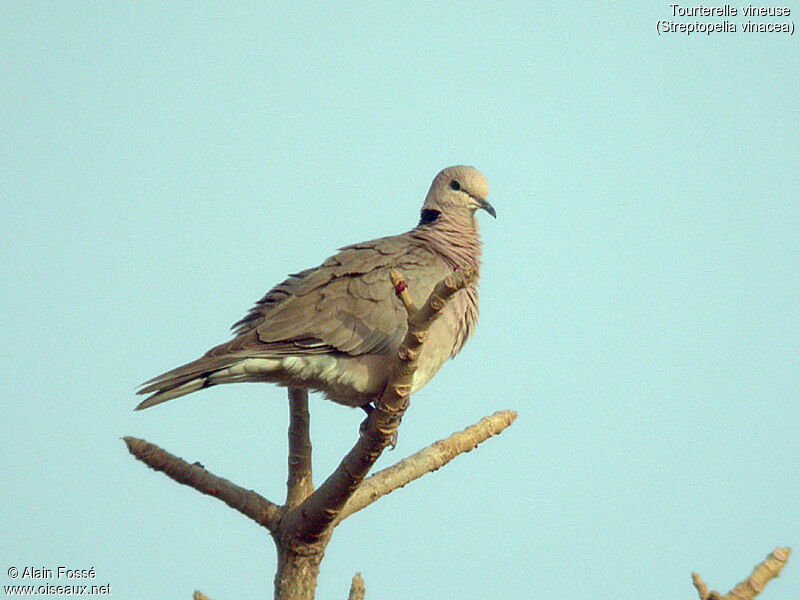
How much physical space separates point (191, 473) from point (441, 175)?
10.4ft

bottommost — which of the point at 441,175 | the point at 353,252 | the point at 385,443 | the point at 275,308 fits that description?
the point at 385,443

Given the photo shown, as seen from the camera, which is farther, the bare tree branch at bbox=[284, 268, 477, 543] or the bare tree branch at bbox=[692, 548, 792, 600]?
the bare tree branch at bbox=[284, 268, 477, 543]

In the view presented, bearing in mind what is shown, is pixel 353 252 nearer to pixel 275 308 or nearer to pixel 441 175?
pixel 275 308

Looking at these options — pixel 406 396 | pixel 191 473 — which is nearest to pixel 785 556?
pixel 406 396

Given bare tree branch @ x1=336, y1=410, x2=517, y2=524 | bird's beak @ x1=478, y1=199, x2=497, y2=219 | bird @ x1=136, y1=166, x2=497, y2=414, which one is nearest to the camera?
bare tree branch @ x1=336, y1=410, x2=517, y2=524

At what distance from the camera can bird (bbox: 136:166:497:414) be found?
17.1ft

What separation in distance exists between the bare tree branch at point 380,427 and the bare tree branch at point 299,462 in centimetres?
20

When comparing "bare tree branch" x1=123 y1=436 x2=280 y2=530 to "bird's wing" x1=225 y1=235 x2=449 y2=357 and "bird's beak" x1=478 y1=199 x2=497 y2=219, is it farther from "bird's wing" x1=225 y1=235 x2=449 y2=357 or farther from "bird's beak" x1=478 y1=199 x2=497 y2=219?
"bird's beak" x1=478 y1=199 x2=497 y2=219

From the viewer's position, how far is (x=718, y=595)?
2.90 meters

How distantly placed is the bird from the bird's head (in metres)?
0.71

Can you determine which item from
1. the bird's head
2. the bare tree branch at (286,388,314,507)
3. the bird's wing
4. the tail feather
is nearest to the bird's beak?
the bird's head

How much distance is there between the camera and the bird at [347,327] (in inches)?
205

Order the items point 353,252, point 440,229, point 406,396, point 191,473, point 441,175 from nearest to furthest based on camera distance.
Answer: point 406,396 < point 191,473 < point 353,252 < point 440,229 < point 441,175

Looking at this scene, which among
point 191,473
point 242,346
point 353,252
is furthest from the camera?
point 353,252
